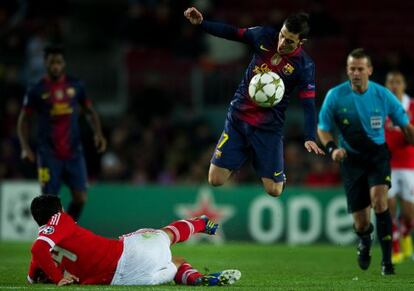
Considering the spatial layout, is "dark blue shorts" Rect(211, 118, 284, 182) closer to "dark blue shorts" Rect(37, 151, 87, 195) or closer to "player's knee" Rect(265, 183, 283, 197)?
"player's knee" Rect(265, 183, 283, 197)

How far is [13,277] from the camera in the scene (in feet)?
30.8

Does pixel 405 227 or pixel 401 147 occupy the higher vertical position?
pixel 401 147

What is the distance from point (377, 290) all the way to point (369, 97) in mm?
2580

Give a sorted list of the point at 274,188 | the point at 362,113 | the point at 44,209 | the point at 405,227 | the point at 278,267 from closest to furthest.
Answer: the point at 44,209 < the point at 274,188 < the point at 362,113 < the point at 278,267 < the point at 405,227

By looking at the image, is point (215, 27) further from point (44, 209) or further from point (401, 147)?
point (401, 147)

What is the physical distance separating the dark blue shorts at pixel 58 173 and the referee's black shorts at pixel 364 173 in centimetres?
342

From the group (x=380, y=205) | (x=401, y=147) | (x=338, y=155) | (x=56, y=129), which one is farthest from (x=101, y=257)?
(x=401, y=147)

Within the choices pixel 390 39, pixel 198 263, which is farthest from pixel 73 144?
pixel 390 39

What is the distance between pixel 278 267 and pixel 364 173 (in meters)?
1.51

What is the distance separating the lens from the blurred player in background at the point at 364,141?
10.2 meters

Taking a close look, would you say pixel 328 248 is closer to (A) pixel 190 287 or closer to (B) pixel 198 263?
(B) pixel 198 263

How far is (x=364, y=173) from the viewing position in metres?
10.4

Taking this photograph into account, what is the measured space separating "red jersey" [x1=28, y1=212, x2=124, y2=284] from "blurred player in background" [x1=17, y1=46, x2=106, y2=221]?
3.89m

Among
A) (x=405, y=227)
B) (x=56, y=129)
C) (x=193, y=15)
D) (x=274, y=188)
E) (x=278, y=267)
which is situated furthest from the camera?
(x=405, y=227)
